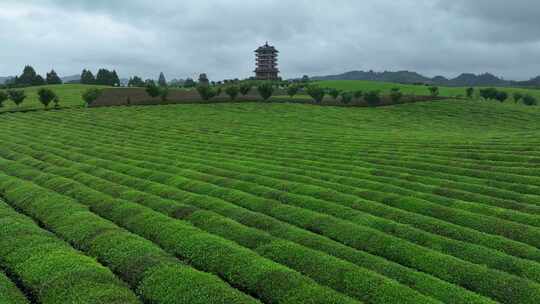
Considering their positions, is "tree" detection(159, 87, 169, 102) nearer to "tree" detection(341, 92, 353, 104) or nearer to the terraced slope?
"tree" detection(341, 92, 353, 104)

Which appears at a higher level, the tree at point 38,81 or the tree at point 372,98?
the tree at point 38,81

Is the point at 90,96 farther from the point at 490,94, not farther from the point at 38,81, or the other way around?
the point at 490,94

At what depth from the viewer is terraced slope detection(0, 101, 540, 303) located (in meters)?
15.9

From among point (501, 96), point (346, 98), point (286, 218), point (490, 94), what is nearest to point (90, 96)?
point (346, 98)

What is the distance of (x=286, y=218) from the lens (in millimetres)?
23453

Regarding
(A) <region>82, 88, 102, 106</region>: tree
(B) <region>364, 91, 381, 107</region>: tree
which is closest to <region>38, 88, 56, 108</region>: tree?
(A) <region>82, 88, 102, 106</region>: tree

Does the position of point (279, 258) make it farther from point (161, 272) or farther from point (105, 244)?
point (105, 244)

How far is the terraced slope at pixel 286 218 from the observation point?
15867 millimetres

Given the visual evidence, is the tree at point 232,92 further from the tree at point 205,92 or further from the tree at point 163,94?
the tree at point 163,94

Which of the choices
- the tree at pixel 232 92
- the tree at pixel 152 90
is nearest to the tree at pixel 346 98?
the tree at pixel 232 92

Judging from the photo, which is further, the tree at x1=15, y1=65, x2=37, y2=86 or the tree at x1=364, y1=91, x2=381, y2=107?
the tree at x1=15, y1=65, x2=37, y2=86

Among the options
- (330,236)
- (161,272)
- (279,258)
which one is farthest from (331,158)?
(161,272)

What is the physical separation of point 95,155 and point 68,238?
24489mm

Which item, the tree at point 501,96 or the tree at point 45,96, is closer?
the tree at point 45,96
